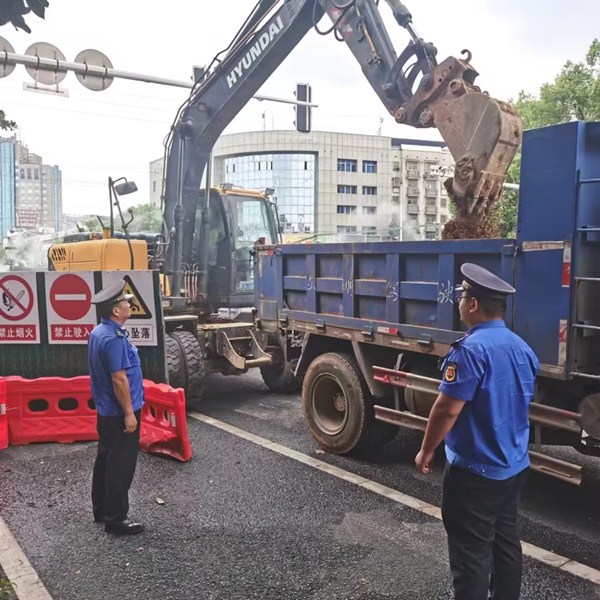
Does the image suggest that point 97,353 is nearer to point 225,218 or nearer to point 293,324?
point 293,324

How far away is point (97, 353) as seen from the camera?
4.33 meters

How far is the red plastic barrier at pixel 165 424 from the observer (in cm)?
595

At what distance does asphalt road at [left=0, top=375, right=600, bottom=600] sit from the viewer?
370 cm

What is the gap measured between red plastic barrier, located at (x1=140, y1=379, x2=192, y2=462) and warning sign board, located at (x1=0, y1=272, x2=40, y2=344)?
5.94ft

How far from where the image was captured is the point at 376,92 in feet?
22.6

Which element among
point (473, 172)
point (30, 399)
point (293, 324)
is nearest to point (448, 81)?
point (473, 172)

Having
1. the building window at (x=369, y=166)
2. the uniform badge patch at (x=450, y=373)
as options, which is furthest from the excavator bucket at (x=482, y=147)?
the building window at (x=369, y=166)

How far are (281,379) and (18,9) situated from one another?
7075 mm

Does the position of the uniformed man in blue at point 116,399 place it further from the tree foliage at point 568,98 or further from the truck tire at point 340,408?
the tree foliage at point 568,98

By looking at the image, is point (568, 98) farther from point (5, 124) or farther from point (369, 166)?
point (369, 166)

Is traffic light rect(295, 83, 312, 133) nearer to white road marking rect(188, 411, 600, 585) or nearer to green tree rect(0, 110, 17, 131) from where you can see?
white road marking rect(188, 411, 600, 585)

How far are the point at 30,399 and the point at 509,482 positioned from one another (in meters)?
5.46

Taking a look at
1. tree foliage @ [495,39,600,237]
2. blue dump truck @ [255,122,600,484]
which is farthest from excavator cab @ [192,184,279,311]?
tree foliage @ [495,39,600,237]

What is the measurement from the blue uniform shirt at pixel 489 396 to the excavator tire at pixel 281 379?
603 cm
